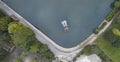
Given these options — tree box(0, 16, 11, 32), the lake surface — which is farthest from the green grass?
tree box(0, 16, 11, 32)

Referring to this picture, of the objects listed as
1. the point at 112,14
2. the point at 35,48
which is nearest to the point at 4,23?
the point at 35,48

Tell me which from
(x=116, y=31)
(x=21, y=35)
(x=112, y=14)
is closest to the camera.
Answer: (x=116, y=31)

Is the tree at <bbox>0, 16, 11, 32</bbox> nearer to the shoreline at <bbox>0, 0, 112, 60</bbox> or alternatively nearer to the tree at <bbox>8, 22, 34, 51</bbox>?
the tree at <bbox>8, 22, 34, 51</bbox>

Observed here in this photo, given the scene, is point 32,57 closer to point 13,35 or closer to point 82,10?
point 13,35

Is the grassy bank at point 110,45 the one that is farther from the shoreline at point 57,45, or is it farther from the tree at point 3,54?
the tree at point 3,54

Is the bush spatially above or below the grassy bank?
above

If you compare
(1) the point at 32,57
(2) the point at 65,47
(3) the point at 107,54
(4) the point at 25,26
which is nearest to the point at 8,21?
(4) the point at 25,26

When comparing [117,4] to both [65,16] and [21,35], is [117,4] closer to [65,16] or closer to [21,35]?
[65,16]

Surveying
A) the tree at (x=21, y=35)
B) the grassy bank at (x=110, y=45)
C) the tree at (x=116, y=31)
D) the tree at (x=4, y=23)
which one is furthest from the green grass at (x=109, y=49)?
the tree at (x=4, y=23)
